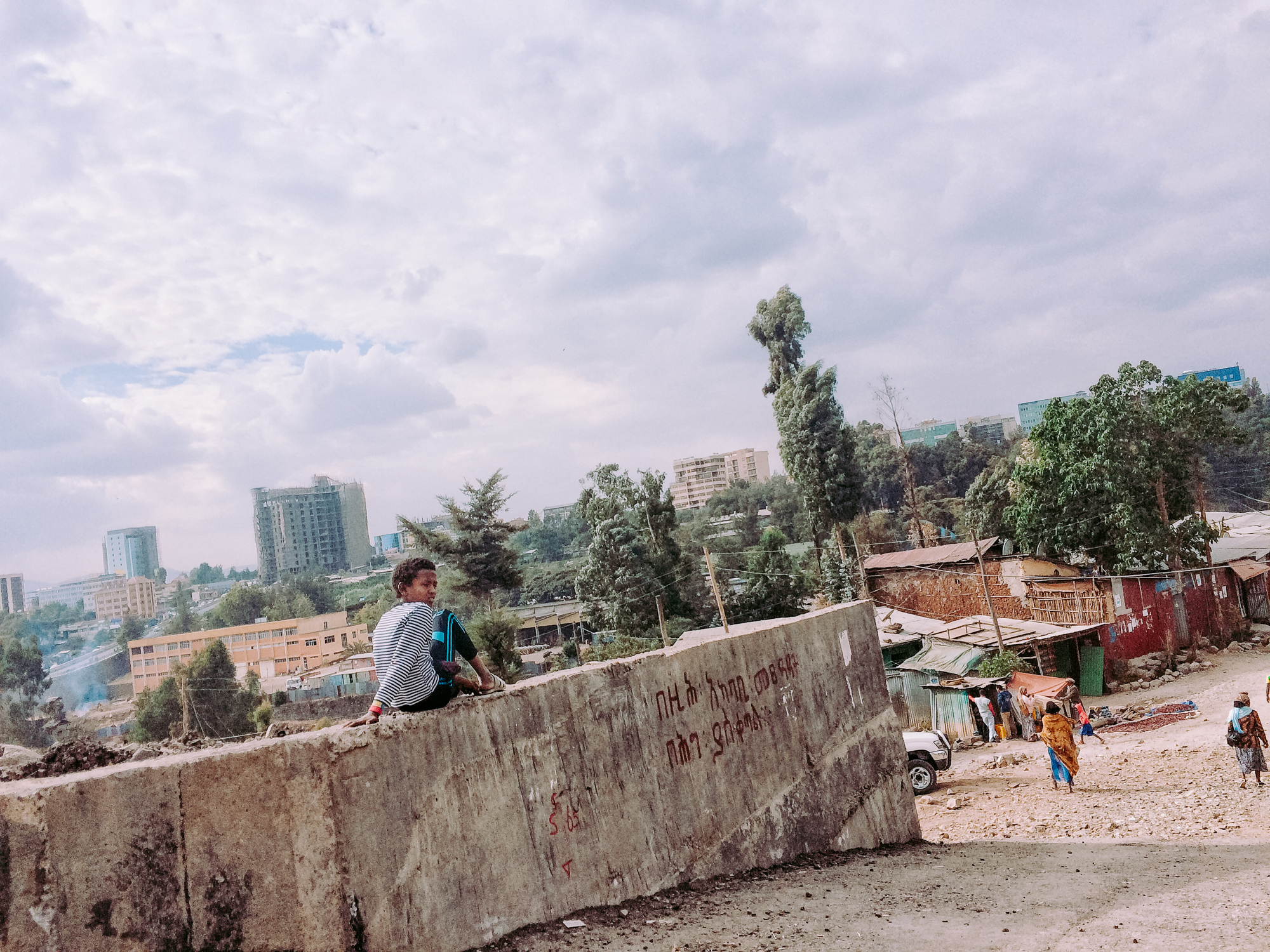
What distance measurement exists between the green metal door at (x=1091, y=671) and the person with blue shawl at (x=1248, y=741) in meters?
13.8

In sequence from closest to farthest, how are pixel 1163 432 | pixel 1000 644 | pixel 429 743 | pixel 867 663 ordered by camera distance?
pixel 429 743, pixel 867 663, pixel 1000 644, pixel 1163 432

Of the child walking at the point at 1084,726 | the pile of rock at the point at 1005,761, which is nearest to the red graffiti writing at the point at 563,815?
the pile of rock at the point at 1005,761

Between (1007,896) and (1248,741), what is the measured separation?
7.88 metres

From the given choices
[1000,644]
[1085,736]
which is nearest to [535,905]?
[1085,736]

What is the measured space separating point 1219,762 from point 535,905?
12973 mm

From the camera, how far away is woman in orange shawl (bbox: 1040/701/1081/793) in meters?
11.6

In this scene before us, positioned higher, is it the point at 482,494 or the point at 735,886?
the point at 482,494

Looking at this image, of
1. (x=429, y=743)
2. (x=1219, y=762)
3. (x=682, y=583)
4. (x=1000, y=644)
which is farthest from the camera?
(x=682, y=583)

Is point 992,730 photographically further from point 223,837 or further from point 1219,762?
point 223,837

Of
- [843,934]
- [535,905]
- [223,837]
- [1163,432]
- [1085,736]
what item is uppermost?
[1163,432]

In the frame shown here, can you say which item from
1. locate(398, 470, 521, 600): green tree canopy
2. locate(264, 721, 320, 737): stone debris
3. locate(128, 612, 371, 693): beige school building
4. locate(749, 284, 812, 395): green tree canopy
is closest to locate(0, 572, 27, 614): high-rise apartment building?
locate(128, 612, 371, 693): beige school building

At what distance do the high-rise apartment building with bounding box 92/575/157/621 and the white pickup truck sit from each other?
389 feet

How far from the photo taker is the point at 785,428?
3934 cm

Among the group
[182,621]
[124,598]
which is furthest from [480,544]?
[124,598]
